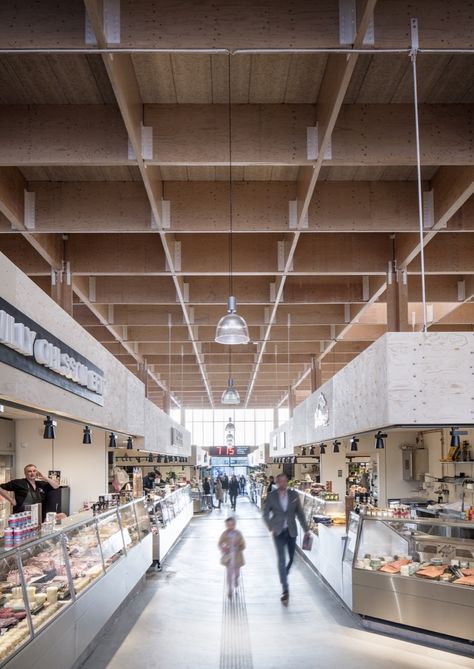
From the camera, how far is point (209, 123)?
6.40 meters

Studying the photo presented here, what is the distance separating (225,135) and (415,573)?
4788 mm

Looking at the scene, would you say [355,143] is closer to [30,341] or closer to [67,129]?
[67,129]

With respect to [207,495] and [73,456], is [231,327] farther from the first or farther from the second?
[207,495]

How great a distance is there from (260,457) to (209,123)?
26035 millimetres

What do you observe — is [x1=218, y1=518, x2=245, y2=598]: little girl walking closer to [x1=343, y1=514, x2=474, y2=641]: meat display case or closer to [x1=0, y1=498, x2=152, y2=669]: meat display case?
[x1=0, y1=498, x2=152, y2=669]: meat display case

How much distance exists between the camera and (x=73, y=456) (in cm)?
1346

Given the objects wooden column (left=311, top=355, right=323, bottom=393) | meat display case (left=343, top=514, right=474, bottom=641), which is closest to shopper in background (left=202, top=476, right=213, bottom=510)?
wooden column (left=311, top=355, right=323, bottom=393)

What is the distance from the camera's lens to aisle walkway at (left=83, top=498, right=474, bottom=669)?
6402 mm

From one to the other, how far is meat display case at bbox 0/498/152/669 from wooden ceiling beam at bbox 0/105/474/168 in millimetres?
3381

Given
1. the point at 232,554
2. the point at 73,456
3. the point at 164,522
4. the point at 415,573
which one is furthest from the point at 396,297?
the point at 73,456

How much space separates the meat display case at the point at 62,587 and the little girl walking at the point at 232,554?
1.37m

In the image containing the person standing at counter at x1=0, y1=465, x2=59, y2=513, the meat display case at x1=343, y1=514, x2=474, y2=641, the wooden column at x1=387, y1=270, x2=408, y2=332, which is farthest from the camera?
the wooden column at x1=387, y1=270, x2=408, y2=332

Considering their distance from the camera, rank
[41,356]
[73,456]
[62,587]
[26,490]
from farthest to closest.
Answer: [73,456] < [26,490] < [62,587] < [41,356]

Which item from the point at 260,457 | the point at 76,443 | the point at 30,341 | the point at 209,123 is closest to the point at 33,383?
the point at 30,341
